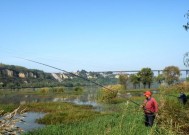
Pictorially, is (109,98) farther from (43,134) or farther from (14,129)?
(14,129)

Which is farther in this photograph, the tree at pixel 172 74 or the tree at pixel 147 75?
the tree at pixel 147 75

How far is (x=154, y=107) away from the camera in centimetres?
1348

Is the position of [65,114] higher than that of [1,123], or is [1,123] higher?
[1,123]

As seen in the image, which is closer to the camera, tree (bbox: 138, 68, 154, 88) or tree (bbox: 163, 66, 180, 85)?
tree (bbox: 163, 66, 180, 85)

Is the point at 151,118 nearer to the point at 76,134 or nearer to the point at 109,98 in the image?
the point at 76,134

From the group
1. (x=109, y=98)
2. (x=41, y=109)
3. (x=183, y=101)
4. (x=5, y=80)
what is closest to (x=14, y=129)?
(x=183, y=101)

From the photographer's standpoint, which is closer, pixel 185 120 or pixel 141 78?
pixel 185 120

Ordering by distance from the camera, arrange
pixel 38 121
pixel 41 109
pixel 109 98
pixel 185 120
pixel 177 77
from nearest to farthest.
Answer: pixel 185 120
pixel 38 121
pixel 41 109
pixel 109 98
pixel 177 77

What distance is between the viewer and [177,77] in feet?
324

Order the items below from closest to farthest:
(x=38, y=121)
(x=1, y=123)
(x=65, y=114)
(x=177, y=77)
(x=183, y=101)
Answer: (x=1, y=123) < (x=183, y=101) < (x=38, y=121) < (x=65, y=114) < (x=177, y=77)

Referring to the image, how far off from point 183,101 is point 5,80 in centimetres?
17625

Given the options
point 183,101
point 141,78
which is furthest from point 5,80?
point 183,101

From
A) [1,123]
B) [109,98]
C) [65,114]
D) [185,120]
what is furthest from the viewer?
[109,98]

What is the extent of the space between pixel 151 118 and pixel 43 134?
4.08m
